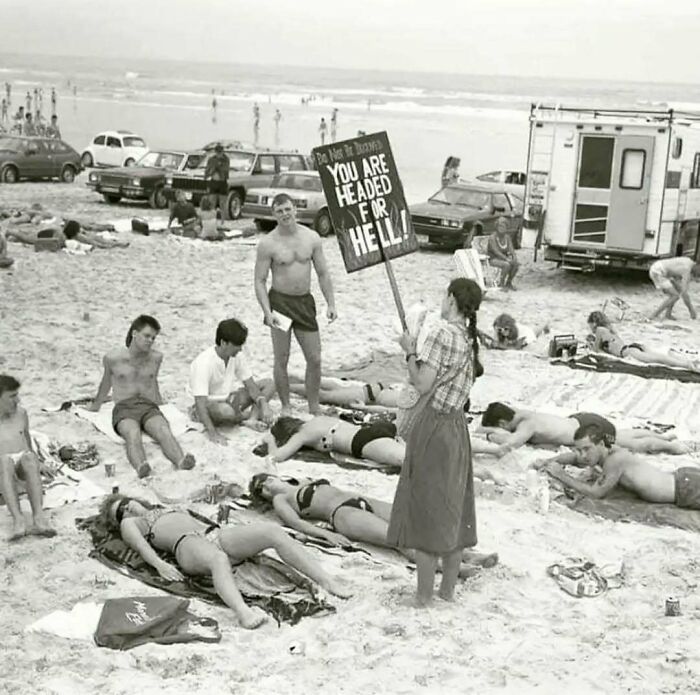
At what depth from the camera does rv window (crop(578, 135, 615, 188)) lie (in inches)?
646

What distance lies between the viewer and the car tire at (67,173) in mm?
28219

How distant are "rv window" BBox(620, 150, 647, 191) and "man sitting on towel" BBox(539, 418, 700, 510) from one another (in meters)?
9.38

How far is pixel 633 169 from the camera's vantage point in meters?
16.3

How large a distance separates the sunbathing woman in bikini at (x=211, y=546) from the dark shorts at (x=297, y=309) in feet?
9.62

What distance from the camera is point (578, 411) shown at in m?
9.80

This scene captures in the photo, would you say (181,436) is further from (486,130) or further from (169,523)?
(486,130)

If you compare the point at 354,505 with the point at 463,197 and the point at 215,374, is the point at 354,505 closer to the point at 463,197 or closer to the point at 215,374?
the point at 215,374

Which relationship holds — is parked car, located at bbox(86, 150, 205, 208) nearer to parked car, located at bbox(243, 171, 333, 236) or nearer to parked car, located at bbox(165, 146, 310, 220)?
parked car, located at bbox(165, 146, 310, 220)

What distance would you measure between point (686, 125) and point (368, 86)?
90.8 metres

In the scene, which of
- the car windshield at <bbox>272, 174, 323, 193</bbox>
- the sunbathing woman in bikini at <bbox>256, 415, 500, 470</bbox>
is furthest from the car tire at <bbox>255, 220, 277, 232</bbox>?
the sunbathing woman in bikini at <bbox>256, 415, 500, 470</bbox>

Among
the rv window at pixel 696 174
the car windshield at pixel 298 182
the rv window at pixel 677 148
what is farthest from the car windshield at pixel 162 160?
the rv window at pixel 677 148

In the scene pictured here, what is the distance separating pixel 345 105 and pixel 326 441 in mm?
69699

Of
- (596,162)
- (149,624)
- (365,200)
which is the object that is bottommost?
(149,624)

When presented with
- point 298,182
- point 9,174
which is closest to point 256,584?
point 298,182
